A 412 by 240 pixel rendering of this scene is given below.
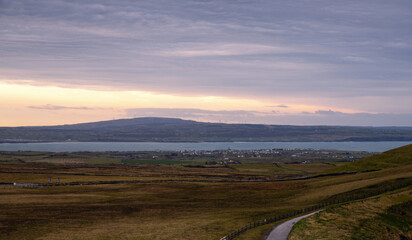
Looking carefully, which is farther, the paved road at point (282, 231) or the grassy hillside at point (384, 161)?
the grassy hillside at point (384, 161)

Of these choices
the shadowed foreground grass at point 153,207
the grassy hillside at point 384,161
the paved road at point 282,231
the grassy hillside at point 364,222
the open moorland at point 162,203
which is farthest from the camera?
the grassy hillside at point 384,161

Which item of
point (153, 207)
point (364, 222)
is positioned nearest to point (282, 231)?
point (364, 222)

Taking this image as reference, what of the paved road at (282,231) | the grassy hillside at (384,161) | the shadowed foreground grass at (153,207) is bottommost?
the shadowed foreground grass at (153,207)

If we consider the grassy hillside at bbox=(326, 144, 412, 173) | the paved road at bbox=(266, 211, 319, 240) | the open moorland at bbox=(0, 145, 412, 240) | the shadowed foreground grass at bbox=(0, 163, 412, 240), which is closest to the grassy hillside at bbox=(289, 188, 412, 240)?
the paved road at bbox=(266, 211, 319, 240)

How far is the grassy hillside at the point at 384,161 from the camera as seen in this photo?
11794 centimetres

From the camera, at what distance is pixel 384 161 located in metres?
123

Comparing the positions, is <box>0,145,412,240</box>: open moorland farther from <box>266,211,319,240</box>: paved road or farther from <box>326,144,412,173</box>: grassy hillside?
<box>326,144,412,173</box>: grassy hillside

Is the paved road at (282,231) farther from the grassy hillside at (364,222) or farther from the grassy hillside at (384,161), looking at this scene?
the grassy hillside at (384,161)

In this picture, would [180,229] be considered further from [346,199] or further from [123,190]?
[123,190]

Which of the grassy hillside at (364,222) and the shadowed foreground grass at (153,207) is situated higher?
the grassy hillside at (364,222)

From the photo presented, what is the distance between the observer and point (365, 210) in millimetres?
62094

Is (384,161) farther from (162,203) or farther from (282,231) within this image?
(282,231)

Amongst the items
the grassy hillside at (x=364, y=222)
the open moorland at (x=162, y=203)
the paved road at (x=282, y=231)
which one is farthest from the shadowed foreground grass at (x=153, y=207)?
the grassy hillside at (x=364, y=222)

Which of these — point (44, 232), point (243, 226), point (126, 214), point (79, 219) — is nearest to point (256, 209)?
point (243, 226)
